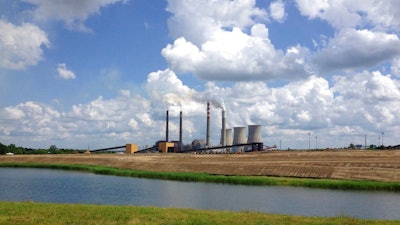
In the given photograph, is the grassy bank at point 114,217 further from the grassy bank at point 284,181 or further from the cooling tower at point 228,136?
the cooling tower at point 228,136

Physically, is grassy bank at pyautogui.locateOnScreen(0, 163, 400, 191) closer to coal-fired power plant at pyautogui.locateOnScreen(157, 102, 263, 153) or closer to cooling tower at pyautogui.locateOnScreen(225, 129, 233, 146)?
coal-fired power plant at pyautogui.locateOnScreen(157, 102, 263, 153)

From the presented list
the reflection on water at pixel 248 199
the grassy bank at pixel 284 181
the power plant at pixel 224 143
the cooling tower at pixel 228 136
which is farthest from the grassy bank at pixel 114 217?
the cooling tower at pixel 228 136

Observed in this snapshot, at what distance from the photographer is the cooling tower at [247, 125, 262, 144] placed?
16688 cm

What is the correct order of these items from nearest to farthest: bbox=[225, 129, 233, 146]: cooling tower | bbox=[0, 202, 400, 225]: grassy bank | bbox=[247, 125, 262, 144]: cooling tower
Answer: bbox=[0, 202, 400, 225]: grassy bank → bbox=[247, 125, 262, 144]: cooling tower → bbox=[225, 129, 233, 146]: cooling tower

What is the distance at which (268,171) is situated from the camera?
83.6m

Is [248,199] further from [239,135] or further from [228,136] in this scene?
[228,136]

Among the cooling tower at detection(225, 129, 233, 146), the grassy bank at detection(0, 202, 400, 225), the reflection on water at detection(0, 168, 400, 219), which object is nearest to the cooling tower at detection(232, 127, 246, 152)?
the cooling tower at detection(225, 129, 233, 146)

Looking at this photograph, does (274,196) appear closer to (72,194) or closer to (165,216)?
(72,194)

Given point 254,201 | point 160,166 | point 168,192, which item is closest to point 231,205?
point 254,201

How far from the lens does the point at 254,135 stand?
168m

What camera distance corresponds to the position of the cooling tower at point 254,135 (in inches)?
6570

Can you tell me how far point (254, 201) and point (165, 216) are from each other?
21.5m

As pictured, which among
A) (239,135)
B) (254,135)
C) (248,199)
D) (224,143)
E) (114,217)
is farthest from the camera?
(224,143)

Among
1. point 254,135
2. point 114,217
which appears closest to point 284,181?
point 114,217
